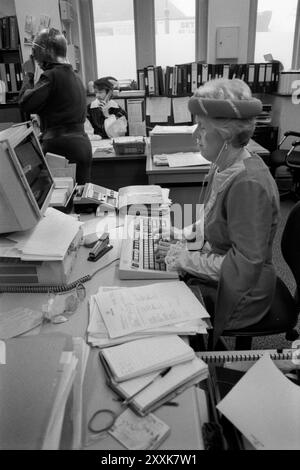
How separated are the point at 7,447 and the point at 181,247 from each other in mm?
872

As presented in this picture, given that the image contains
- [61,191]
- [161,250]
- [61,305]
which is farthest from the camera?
[61,191]

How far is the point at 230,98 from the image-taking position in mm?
1199

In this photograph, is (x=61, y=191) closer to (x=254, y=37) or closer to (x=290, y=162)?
(x=290, y=162)

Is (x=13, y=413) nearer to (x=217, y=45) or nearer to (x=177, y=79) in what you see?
(x=177, y=79)

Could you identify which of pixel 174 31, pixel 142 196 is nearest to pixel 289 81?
pixel 174 31

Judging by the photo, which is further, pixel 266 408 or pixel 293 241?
pixel 293 241

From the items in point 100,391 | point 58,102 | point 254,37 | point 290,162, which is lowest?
point 290,162

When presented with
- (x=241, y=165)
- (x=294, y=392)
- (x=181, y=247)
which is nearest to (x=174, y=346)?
(x=294, y=392)

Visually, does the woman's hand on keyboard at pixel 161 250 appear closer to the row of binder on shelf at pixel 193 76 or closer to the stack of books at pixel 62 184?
the stack of books at pixel 62 184

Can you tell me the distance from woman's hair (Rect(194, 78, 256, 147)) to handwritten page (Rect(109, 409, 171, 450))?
2.95ft

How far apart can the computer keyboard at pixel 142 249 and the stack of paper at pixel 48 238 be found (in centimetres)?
20

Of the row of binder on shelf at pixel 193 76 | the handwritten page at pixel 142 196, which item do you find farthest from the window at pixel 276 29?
the handwritten page at pixel 142 196

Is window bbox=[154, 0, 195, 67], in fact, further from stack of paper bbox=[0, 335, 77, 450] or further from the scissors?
the scissors

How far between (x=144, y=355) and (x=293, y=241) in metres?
0.82
